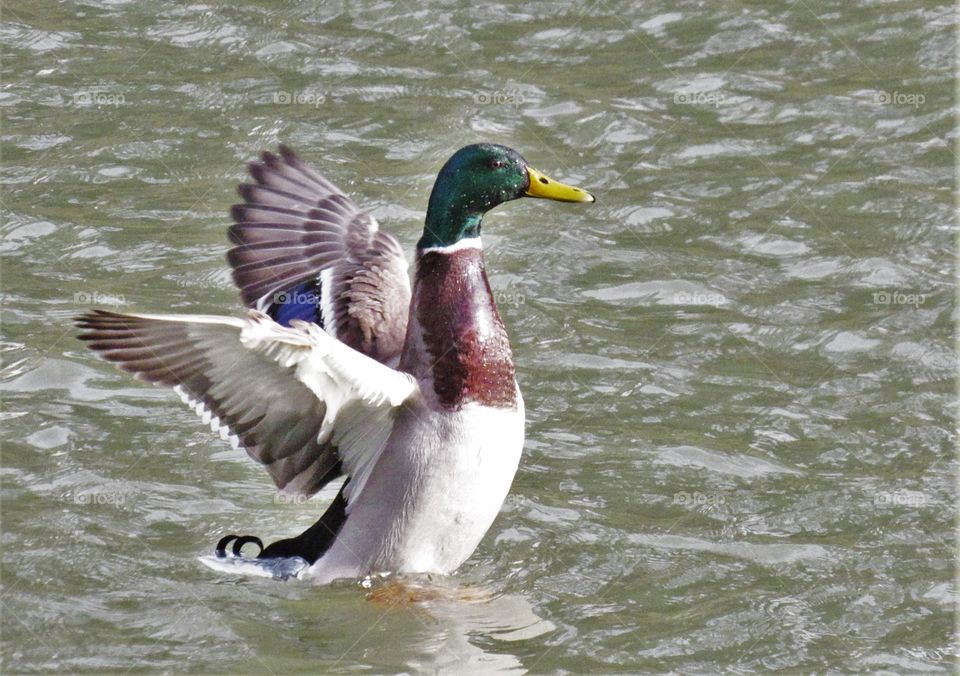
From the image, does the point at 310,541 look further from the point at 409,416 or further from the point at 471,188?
the point at 471,188

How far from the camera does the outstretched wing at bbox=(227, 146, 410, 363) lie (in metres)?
6.41

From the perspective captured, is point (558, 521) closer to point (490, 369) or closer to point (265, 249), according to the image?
point (490, 369)

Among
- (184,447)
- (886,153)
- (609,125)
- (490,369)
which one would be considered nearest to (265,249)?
(184,447)

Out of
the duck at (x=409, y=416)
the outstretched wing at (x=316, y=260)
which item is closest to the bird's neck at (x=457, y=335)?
the duck at (x=409, y=416)

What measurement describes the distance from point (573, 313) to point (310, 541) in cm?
216

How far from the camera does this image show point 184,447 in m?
6.78

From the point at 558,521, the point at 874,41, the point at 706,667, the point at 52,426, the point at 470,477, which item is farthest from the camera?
the point at 874,41

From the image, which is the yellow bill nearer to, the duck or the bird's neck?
the duck

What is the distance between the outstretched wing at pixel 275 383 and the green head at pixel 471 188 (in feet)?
1.98

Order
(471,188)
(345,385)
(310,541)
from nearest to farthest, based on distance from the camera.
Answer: (345,385) < (471,188) < (310,541)

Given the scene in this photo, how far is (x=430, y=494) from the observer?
579cm

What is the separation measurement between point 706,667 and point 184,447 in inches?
99.0

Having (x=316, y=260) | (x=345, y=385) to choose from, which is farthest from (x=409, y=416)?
(x=316, y=260)

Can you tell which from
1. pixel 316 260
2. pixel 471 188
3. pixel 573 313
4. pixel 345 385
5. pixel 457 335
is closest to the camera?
pixel 345 385
